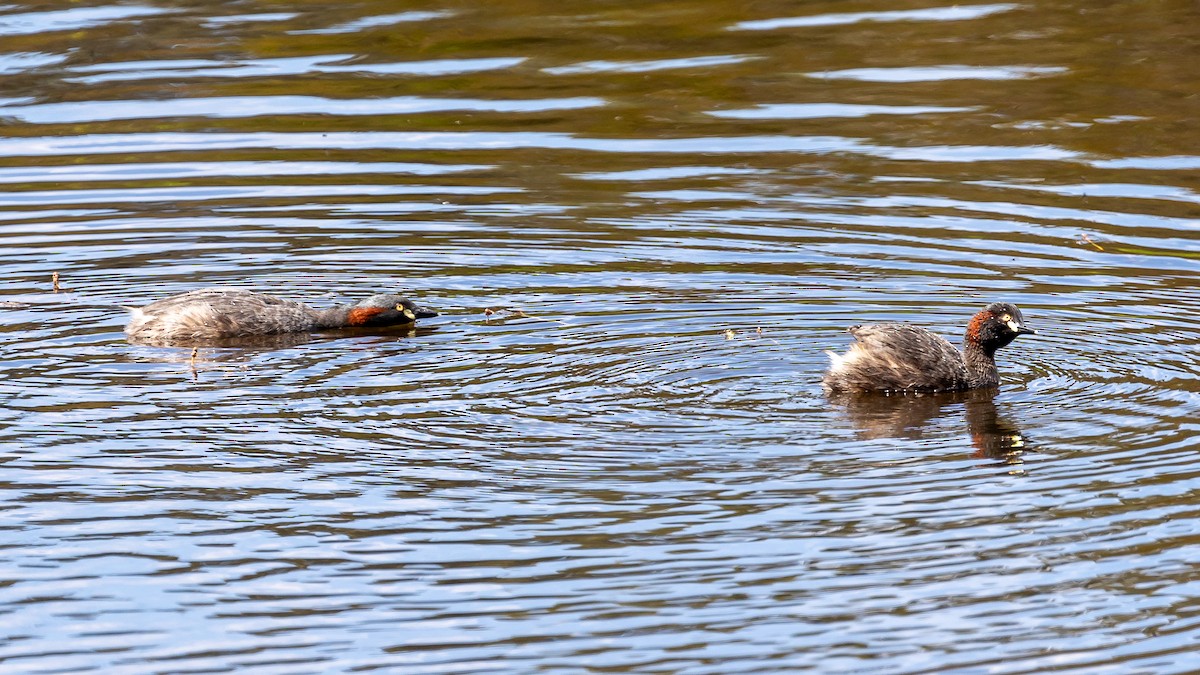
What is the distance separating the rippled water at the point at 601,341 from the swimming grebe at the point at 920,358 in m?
0.14

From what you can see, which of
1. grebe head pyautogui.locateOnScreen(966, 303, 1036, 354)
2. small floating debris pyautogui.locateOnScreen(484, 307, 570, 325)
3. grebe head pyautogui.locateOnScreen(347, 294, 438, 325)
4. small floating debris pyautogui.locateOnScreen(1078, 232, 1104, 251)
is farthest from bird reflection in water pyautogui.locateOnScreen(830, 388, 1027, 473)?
small floating debris pyautogui.locateOnScreen(1078, 232, 1104, 251)

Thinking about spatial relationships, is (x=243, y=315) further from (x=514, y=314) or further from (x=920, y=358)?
(x=920, y=358)

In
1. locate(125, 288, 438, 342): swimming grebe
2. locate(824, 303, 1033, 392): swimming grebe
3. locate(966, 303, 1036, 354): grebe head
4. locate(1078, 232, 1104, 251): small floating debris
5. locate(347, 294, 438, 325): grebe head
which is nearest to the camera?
locate(824, 303, 1033, 392): swimming grebe

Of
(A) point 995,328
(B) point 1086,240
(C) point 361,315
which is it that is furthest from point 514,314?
(B) point 1086,240

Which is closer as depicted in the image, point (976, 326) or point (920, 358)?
point (920, 358)

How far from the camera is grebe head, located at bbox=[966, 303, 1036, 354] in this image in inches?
449

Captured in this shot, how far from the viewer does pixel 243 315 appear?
41.5 feet

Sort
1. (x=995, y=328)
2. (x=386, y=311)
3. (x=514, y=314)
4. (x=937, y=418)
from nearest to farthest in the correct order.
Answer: (x=937, y=418) < (x=995, y=328) < (x=514, y=314) < (x=386, y=311)

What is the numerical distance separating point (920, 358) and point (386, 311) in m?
3.75

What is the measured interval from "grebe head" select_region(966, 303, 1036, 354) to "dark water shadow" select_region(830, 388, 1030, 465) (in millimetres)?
321

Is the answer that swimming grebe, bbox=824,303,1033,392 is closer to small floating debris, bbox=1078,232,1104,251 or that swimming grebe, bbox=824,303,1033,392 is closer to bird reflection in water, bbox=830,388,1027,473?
bird reflection in water, bbox=830,388,1027,473

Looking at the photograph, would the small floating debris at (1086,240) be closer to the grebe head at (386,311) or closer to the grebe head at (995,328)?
the grebe head at (995,328)

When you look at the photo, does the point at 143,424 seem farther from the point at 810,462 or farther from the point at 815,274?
the point at 815,274

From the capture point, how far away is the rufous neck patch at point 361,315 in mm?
12984
